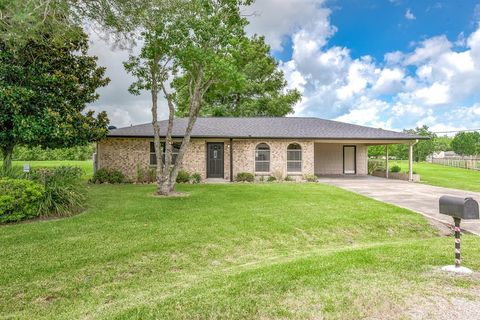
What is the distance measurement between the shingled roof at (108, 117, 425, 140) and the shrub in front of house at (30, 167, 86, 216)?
7.59 m

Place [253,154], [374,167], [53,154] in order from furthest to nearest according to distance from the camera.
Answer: [53,154] < [374,167] < [253,154]

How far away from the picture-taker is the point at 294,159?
18.3 m

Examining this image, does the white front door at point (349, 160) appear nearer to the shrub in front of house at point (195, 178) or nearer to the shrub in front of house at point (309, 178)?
the shrub in front of house at point (309, 178)

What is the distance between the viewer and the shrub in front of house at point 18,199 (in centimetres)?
767

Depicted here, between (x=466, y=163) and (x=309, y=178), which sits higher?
(x=466, y=163)

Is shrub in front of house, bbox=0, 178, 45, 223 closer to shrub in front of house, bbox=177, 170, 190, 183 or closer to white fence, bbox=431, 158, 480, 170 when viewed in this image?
shrub in front of house, bbox=177, 170, 190, 183

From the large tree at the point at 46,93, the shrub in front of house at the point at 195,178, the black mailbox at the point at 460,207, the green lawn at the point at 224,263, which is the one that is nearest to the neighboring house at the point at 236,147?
the shrub in front of house at the point at 195,178

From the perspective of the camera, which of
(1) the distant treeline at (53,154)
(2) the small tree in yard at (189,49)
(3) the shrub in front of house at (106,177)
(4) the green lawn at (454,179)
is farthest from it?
(1) the distant treeline at (53,154)

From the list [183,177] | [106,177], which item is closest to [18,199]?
[106,177]

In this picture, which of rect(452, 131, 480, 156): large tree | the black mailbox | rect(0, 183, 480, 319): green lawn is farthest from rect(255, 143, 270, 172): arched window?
rect(452, 131, 480, 156): large tree

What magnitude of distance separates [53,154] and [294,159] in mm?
33153

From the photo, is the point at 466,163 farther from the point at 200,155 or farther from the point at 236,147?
the point at 200,155

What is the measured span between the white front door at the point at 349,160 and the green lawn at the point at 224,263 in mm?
13242

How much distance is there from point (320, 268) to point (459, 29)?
67.2 ft
